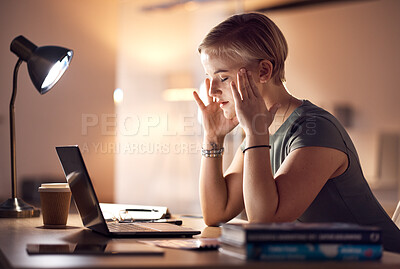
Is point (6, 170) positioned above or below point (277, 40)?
below

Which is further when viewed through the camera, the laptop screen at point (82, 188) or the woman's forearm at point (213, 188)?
the woman's forearm at point (213, 188)

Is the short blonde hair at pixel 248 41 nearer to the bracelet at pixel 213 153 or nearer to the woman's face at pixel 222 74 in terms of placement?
the woman's face at pixel 222 74

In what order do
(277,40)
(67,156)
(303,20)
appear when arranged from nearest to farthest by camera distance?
(67,156) < (277,40) < (303,20)

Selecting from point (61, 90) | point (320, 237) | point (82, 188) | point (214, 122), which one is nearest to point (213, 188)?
point (214, 122)

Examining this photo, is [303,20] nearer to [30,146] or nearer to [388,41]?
[388,41]

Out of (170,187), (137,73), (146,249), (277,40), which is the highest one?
(137,73)

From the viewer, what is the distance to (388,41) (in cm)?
600

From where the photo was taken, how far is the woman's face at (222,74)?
1.60m

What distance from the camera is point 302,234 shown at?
0.84m

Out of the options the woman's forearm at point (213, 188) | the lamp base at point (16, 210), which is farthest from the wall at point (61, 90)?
the woman's forearm at point (213, 188)

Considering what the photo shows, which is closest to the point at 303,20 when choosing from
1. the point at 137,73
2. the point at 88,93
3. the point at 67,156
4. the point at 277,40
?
the point at 137,73

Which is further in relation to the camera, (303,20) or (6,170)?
(303,20)

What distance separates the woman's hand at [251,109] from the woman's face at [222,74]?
0.09 meters

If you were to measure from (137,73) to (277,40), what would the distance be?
15.4ft
